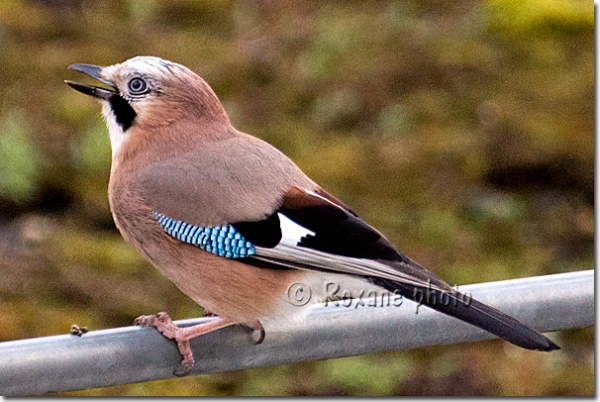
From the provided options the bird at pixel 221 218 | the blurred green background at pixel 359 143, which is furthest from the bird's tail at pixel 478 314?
the blurred green background at pixel 359 143

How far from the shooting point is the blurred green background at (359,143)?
353cm

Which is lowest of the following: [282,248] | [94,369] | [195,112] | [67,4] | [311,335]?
[94,369]

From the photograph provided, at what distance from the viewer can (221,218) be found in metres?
2.24

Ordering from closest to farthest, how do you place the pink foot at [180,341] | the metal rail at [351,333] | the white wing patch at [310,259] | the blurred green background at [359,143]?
the metal rail at [351,333] < the pink foot at [180,341] < the white wing patch at [310,259] < the blurred green background at [359,143]

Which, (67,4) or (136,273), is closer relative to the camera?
(136,273)

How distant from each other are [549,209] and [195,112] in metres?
2.26

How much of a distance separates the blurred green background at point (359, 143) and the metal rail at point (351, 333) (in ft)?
4.55

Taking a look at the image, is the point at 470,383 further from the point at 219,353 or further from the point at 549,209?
the point at 219,353

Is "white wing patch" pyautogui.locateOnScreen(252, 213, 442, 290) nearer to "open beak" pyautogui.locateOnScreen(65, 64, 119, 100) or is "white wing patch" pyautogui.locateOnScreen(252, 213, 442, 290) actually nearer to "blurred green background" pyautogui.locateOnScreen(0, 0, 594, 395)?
"open beak" pyautogui.locateOnScreen(65, 64, 119, 100)

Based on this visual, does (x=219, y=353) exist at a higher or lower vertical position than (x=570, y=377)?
lower

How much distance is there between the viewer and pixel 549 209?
14.2 feet

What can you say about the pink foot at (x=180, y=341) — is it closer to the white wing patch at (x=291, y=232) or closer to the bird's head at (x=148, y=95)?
the white wing patch at (x=291, y=232)

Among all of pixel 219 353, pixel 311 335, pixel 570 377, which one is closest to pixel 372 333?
pixel 311 335

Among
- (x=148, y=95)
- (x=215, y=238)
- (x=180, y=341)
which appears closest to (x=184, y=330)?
(x=180, y=341)
